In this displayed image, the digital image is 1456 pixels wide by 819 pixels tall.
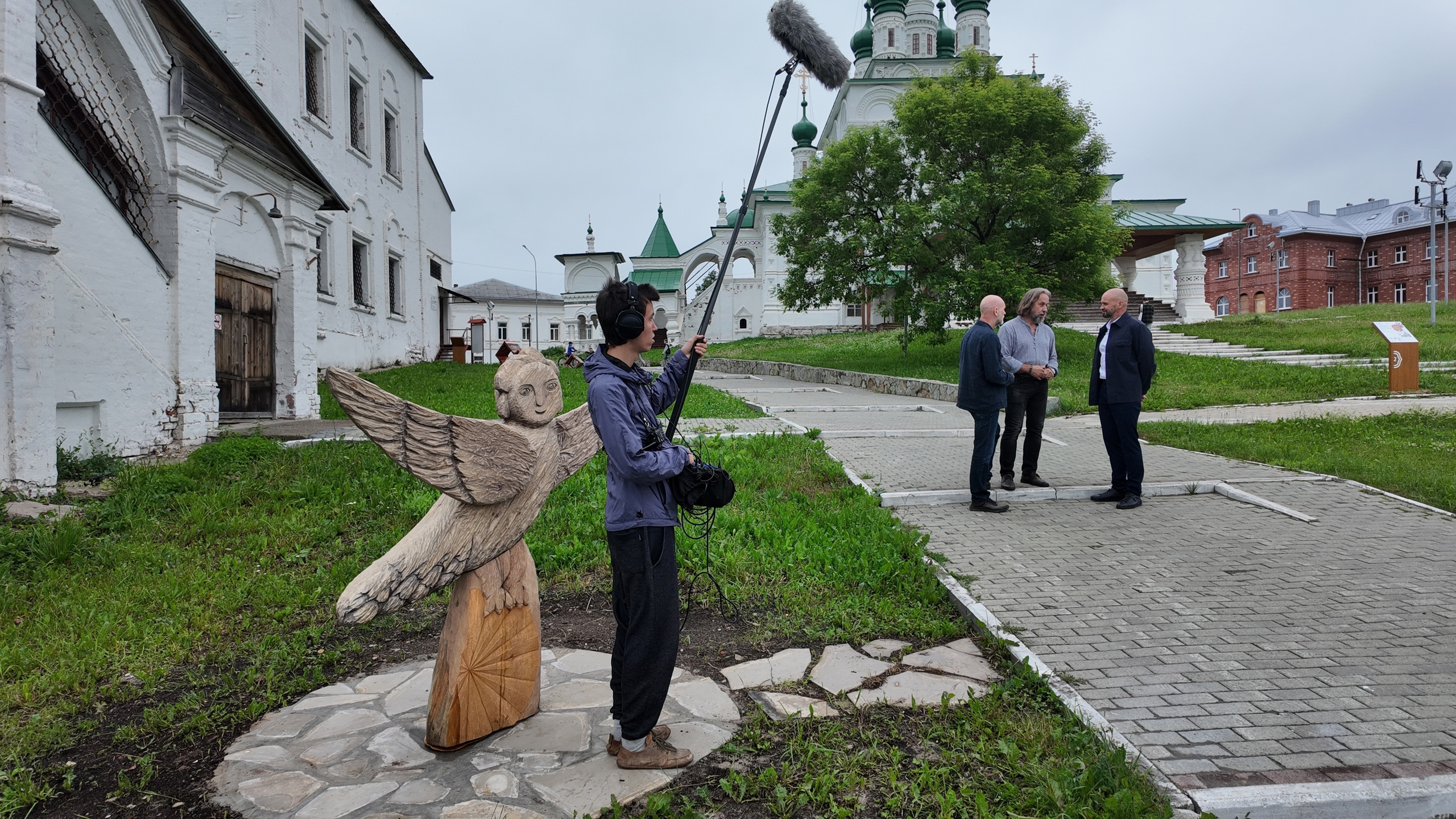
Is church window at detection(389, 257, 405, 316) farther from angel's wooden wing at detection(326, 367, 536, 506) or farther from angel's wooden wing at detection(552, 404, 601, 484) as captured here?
angel's wooden wing at detection(326, 367, 536, 506)

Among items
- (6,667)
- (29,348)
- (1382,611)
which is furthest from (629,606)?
(29,348)

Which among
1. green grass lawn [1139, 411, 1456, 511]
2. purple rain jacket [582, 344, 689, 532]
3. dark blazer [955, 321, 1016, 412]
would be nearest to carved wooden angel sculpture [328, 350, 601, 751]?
purple rain jacket [582, 344, 689, 532]

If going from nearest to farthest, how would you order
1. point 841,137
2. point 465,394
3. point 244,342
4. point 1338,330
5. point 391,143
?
1. point 244,342
2. point 465,394
3. point 391,143
4. point 1338,330
5. point 841,137

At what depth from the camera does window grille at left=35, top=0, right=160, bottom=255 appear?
7.89 metres

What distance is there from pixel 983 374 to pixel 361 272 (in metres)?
17.4

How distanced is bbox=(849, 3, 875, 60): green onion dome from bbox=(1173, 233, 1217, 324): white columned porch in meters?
23.1

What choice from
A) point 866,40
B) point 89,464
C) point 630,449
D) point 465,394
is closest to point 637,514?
point 630,449

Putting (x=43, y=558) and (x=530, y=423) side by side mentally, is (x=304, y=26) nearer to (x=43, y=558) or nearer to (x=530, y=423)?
(x=43, y=558)

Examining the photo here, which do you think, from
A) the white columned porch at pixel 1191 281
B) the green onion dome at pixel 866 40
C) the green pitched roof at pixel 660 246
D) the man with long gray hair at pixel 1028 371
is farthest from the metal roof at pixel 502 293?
the man with long gray hair at pixel 1028 371

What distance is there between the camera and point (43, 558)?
5578mm

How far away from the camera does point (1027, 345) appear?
727 centimetres

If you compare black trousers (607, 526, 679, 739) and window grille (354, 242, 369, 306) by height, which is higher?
Result: window grille (354, 242, 369, 306)

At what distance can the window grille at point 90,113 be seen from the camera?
7.89 m

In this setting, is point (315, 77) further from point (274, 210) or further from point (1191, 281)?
point (1191, 281)
